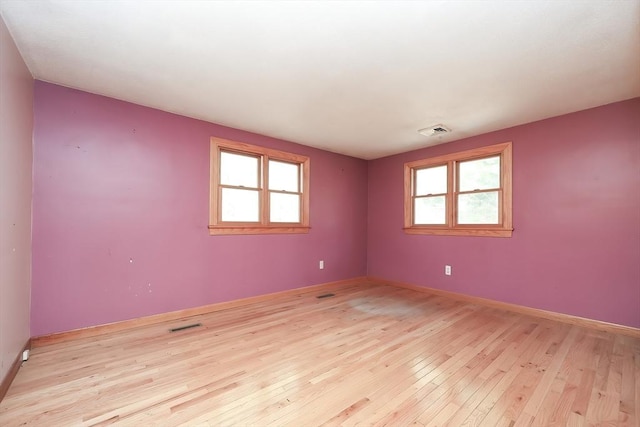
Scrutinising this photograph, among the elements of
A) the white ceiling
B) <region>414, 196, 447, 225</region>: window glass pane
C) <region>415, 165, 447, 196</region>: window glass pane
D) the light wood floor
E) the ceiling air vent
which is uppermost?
the white ceiling

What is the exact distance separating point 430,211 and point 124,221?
4333 millimetres

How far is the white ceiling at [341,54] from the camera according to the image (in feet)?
5.65

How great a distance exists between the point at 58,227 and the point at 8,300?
90 cm

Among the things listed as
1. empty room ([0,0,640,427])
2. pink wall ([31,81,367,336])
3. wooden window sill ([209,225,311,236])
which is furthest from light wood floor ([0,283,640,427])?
wooden window sill ([209,225,311,236])

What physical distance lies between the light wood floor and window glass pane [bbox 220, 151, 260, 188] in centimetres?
183

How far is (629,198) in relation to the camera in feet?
9.59

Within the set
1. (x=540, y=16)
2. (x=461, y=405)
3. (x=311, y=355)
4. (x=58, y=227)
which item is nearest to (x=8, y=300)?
(x=58, y=227)

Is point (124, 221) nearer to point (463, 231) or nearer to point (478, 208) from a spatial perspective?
point (463, 231)

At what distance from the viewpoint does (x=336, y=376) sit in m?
2.04

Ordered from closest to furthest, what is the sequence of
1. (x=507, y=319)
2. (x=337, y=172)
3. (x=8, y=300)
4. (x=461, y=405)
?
(x=461, y=405) → (x=8, y=300) → (x=507, y=319) → (x=337, y=172)

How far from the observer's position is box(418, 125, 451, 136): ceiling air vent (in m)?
3.69

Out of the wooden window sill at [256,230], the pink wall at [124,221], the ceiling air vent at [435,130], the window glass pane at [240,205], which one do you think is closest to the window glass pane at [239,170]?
the window glass pane at [240,205]

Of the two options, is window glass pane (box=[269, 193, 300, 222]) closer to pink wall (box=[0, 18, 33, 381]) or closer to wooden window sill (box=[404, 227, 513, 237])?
wooden window sill (box=[404, 227, 513, 237])

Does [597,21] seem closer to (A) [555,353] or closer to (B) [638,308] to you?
(A) [555,353]
